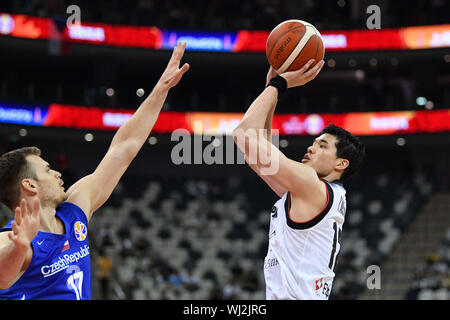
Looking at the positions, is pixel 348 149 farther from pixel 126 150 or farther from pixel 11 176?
pixel 11 176

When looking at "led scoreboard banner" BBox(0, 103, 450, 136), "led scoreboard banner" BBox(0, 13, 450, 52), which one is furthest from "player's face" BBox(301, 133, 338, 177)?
"led scoreboard banner" BBox(0, 13, 450, 52)

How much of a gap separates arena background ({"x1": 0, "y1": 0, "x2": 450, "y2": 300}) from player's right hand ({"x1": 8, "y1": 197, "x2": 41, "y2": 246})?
1498 cm

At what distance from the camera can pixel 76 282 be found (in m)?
3.74

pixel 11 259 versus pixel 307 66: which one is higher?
pixel 307 66

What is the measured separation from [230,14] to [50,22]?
7.35 metres

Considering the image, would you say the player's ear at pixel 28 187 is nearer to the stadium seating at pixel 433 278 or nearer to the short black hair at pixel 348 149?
the short black hair at pixel 348 149

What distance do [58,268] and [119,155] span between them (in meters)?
0.92

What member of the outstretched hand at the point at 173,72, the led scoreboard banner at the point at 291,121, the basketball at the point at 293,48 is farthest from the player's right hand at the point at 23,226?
the led scoreboard banner at the point at 291,121

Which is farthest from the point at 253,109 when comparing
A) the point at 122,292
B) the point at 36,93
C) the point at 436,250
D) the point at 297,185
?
the point at 36,93

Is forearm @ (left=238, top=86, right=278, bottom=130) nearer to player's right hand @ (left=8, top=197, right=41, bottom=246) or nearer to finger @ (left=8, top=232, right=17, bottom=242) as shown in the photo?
player's right hand @ (left=8, top=197, right=41, bottom=246)

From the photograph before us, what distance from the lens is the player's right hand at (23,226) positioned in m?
3.23

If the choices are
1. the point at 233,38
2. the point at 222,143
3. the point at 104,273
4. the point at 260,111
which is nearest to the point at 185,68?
the point at 260,111

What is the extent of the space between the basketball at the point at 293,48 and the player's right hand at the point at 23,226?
2.42 meters

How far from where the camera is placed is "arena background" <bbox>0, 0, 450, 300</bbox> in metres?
19.9
